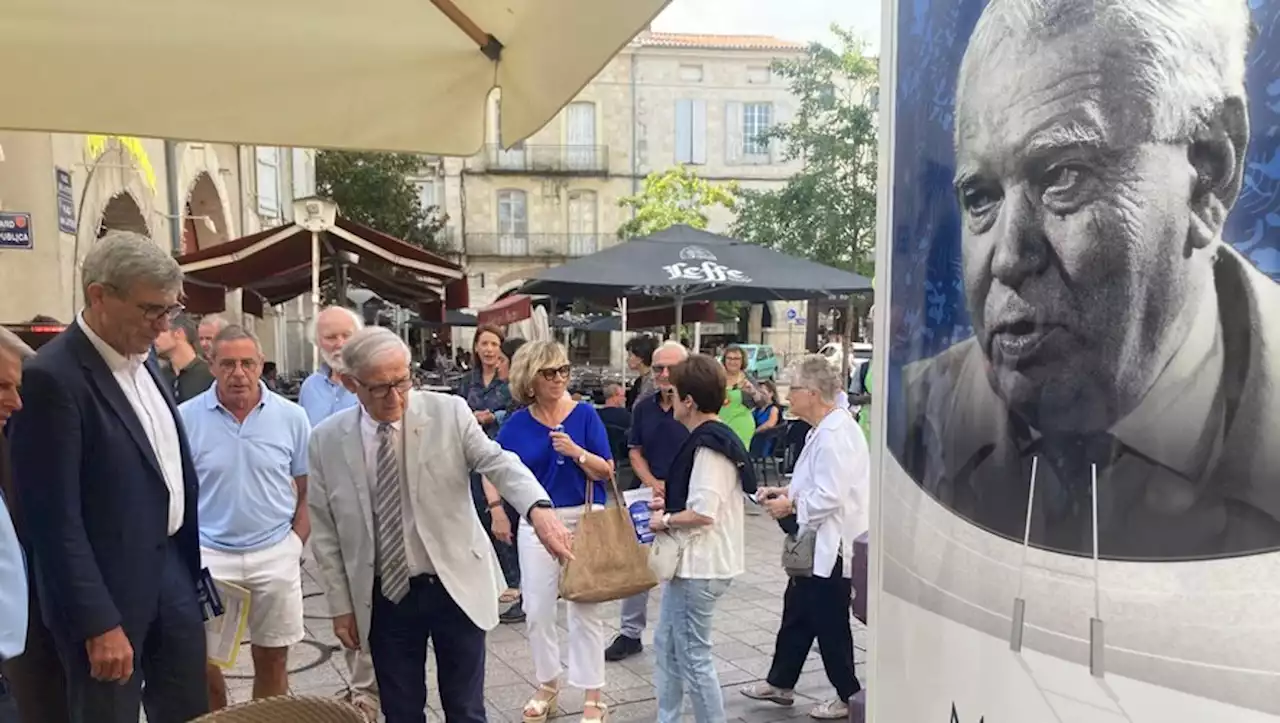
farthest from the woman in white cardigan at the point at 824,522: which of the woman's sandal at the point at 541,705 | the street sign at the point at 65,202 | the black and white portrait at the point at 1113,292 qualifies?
the street sign at the point at 65,202

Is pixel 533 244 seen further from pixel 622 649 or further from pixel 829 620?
pixel 829 620

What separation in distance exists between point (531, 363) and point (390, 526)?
1.56 meters

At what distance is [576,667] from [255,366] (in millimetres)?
2105

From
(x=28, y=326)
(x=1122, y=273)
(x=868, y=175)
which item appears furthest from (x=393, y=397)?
(x=868, y=175)

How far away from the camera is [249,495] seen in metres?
3.82

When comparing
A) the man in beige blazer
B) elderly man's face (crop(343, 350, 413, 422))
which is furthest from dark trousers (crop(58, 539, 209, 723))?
elderly man's face (crop(343, 350, 413, 422))

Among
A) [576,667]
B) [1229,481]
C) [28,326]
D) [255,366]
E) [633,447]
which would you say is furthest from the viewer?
[633,447]

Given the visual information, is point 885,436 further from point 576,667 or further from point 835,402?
point 576,667

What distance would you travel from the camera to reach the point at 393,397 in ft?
10.2

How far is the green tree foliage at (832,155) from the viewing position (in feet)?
64.1

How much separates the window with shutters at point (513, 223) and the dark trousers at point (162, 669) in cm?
4425

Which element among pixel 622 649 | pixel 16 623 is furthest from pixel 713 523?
pixel 16 623

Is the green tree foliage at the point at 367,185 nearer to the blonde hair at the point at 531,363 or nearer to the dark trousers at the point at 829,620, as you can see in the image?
the blonde hair at the point at 531,363

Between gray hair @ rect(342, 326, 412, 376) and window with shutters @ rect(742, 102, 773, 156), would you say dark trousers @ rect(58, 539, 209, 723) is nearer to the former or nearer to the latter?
gray hair @ rect(342, 326, 412, 376)
